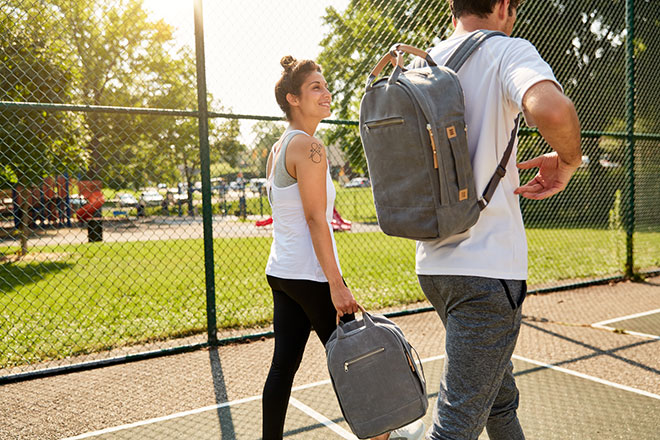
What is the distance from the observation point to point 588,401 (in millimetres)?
3498

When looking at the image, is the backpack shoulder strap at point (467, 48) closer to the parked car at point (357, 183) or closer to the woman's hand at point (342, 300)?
the woman's hand at point (342, 300)

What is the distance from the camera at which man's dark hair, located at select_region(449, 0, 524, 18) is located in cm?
173

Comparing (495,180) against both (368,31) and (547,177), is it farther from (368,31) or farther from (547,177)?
(368,31)

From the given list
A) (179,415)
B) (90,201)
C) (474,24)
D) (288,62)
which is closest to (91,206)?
(90,201)

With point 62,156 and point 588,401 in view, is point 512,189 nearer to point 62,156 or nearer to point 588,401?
point 588,401

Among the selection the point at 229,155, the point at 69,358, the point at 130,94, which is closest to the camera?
the point at 69,358

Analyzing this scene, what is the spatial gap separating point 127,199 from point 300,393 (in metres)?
7.41

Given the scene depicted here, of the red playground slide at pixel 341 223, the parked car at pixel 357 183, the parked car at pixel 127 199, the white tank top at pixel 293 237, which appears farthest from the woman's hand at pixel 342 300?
the red playground slide at pixel 341 223

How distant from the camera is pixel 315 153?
7.74 ft

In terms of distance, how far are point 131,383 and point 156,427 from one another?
2.71 feet

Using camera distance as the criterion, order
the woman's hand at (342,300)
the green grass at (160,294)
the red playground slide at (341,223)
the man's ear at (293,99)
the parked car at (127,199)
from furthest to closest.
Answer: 1. the red playground slide at (341,223)
2. the parked car at (127,199)
3. the green grass at (160,294)
4. the man's ear at (293,99)
5. the woman's hand at (342,300)

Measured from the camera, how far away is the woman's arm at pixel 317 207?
2322 millimetres

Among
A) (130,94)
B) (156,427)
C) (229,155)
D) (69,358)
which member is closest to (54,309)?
(69,358)

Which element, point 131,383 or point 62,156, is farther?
point 62,156
